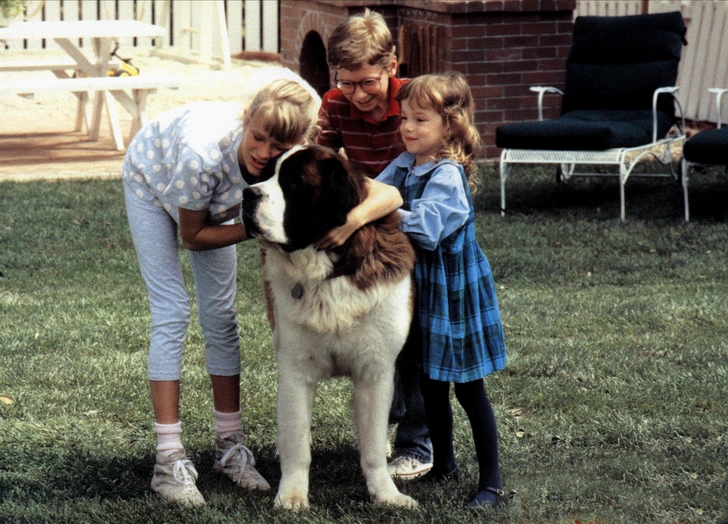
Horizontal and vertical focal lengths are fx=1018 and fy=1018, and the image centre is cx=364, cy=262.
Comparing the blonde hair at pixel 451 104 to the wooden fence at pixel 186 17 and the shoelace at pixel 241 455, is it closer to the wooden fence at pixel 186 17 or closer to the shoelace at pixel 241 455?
the shoelace at pixel 241 455

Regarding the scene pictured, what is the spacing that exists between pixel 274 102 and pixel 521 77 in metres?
7.67

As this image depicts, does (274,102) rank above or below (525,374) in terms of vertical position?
above

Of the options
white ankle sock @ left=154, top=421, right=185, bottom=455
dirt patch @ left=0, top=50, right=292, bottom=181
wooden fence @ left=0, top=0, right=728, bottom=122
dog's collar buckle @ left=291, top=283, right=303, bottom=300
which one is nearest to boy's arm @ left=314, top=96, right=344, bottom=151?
dog's collar buckle @ left=291, top=283, right=303, bottom=300

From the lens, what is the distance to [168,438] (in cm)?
369

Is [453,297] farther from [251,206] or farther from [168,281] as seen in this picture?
[168,281]

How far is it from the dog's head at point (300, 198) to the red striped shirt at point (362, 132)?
70 cm

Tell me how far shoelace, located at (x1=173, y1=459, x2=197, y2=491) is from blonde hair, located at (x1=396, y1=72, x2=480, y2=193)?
4.74 ft

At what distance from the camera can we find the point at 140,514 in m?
3.53

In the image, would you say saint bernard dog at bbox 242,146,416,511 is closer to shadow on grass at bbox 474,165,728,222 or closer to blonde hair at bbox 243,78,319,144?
blonde hair at bbox 243,78,319,144

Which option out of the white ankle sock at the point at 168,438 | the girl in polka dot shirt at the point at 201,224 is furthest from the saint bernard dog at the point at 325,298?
the white ankle sock at the point at 168,438

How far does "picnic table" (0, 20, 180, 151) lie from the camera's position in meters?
10.1

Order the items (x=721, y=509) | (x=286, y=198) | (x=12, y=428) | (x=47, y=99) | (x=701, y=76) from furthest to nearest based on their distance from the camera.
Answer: (x=47, y=99)
(x=701, y=76)
(x=12, y=428)
(x=721, y=509)
(x=286, y=198)

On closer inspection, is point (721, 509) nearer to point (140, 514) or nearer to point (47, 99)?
point (140, 514)

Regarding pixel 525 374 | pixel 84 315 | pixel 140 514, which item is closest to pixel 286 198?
pixel 140 514
